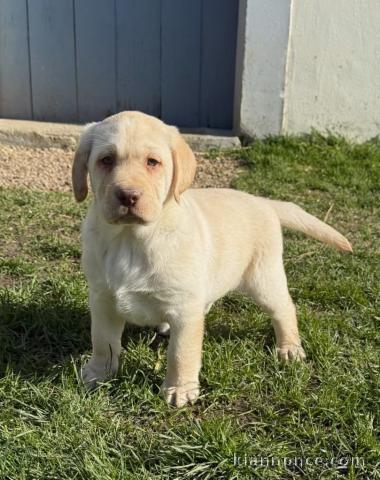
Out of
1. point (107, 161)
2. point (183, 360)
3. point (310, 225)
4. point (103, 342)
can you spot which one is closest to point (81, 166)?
point (107, 161)

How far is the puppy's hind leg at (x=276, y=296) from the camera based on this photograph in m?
2.79

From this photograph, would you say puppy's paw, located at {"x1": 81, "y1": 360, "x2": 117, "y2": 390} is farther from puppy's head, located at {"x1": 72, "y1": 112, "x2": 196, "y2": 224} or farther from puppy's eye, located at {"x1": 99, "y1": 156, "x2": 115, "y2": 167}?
puppy's eye, located at {"x1": 99, "y1": 156, "x2": 115, "y2": 167}

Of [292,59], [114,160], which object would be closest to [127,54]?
[292,59]

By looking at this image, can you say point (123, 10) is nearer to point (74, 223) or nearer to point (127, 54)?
point (127, 54)

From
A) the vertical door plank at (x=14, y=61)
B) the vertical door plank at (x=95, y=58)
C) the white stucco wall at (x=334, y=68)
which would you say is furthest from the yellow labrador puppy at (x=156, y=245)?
the vertical door plank at (x=14, y=61)

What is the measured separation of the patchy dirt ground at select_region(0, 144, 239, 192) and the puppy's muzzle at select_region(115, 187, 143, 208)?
122 inches

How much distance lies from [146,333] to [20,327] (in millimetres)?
594

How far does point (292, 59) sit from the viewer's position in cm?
587

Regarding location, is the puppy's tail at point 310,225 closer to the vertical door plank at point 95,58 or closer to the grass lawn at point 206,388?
the grass lawn at point 206,388

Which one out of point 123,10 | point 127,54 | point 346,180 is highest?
point 123,10

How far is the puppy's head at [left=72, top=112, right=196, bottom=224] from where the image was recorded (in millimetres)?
2156

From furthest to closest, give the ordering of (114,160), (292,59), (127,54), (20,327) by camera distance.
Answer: (127,54) < (292,59) < (20,327) < (114,160)

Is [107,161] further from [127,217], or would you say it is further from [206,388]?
[206,388]

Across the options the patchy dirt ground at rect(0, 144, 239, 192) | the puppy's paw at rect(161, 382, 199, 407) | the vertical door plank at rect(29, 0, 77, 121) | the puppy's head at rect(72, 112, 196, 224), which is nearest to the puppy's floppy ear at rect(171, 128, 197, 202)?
the puppy's head at rect(72, 112, 196, 224)
